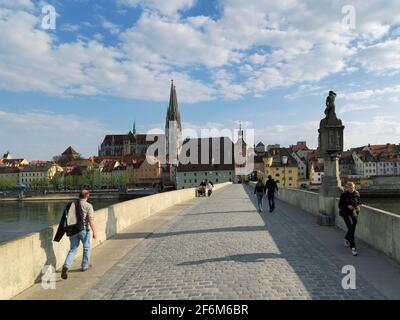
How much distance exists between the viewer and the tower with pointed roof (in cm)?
14262

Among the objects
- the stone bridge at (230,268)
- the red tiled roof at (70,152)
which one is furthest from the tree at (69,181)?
the stone bridge at (230,268)

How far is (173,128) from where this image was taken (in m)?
143

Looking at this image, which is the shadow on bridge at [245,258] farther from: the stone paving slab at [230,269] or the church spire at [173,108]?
the church spire at [173,108]

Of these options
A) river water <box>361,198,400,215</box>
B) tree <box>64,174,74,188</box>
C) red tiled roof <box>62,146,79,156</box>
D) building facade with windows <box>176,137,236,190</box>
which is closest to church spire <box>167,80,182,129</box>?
building facade with windows <box>176,137,236,190</box>

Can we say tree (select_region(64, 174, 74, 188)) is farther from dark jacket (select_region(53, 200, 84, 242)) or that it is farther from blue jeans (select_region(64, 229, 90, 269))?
dark jacket (select_region(53, 200, 84, 242))

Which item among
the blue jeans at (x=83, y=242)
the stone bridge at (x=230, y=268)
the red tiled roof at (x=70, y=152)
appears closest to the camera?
the stone bridge at (x=230, y=268)

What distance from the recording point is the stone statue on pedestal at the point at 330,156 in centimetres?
1207

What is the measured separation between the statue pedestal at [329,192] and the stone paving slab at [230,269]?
105 centimetres

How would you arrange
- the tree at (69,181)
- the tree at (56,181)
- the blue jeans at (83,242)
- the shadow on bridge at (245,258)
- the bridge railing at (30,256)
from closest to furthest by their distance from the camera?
the bridge railing at (30,256), the blue jeans at (83,242), the shadow on bridge at (245,258), the tree at (69,181), the tree at (56,181)

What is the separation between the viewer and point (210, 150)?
123 metres

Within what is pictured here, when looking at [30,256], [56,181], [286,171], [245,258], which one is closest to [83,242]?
[30,256]

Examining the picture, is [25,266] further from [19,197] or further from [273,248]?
[19,197]
